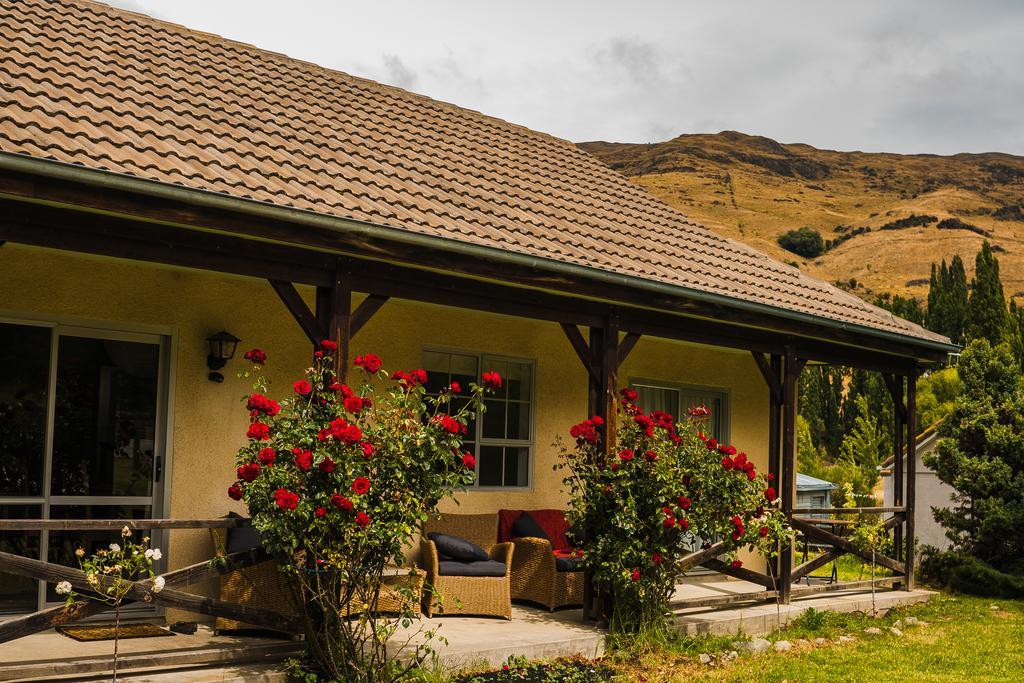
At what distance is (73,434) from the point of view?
288 inches

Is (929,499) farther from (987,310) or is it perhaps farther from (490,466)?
(490,466)

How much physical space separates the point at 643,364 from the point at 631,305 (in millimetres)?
2705

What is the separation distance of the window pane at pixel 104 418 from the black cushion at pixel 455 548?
7.53ft

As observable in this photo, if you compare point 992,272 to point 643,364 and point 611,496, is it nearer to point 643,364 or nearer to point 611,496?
point 643,364

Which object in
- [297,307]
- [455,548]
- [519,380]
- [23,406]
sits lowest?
[455,548]

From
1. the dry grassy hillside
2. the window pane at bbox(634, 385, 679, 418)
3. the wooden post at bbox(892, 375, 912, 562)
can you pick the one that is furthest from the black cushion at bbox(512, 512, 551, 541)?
the dry grassy hillside

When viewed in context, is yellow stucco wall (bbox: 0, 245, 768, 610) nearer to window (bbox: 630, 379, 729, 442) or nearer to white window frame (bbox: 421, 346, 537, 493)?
white window frame (bbox: 421, 346, 537, 493)

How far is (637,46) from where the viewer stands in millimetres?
184750

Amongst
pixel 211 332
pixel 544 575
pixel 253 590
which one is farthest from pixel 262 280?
pixel 544 575

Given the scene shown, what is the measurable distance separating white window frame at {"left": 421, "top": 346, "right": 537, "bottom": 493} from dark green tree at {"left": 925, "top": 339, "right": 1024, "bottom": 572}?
6.52m

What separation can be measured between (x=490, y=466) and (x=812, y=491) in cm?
1104

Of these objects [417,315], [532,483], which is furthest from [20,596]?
[532,483]

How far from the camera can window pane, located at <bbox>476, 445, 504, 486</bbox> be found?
31.6 ft

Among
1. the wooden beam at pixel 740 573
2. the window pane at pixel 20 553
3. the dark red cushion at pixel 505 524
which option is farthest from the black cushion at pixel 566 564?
the window pane at pixel 20 553
